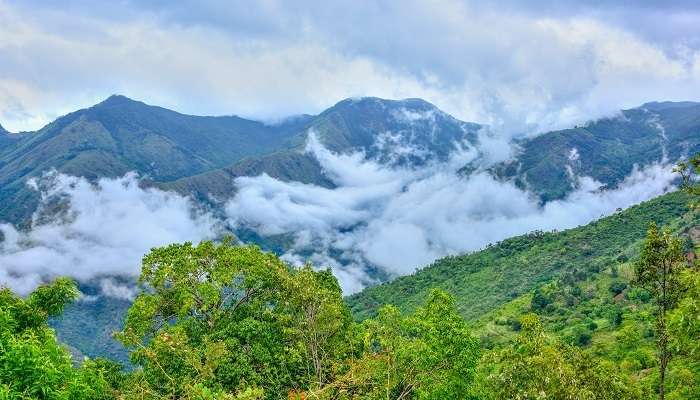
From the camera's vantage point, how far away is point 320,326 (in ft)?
92.1

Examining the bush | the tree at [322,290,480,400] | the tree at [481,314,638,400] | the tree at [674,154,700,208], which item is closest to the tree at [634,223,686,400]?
the tree at [674,154,700,208]

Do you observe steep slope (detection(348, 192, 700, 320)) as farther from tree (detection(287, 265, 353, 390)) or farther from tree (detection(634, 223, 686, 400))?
tree (detection(634, 223, 686, 400))

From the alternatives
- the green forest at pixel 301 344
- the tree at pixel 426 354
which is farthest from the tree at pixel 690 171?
the tree at pixel 426 354

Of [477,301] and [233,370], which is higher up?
[233,370]

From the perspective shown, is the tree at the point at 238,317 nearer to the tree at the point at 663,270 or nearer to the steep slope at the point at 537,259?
the tree at the point at 663,270

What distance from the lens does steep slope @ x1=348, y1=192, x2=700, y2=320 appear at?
147 metres

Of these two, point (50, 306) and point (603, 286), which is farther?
point (603, 286)

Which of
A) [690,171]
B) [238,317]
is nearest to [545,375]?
[690,171]

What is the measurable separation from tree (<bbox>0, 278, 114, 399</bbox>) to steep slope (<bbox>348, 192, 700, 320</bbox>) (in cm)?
12292

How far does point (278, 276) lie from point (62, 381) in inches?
553

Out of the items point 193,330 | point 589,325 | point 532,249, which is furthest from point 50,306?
A: point 532,249

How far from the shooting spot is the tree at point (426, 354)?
2723cm

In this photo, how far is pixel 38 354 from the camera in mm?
14992

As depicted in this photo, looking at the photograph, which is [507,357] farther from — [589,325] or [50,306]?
[589,325]
